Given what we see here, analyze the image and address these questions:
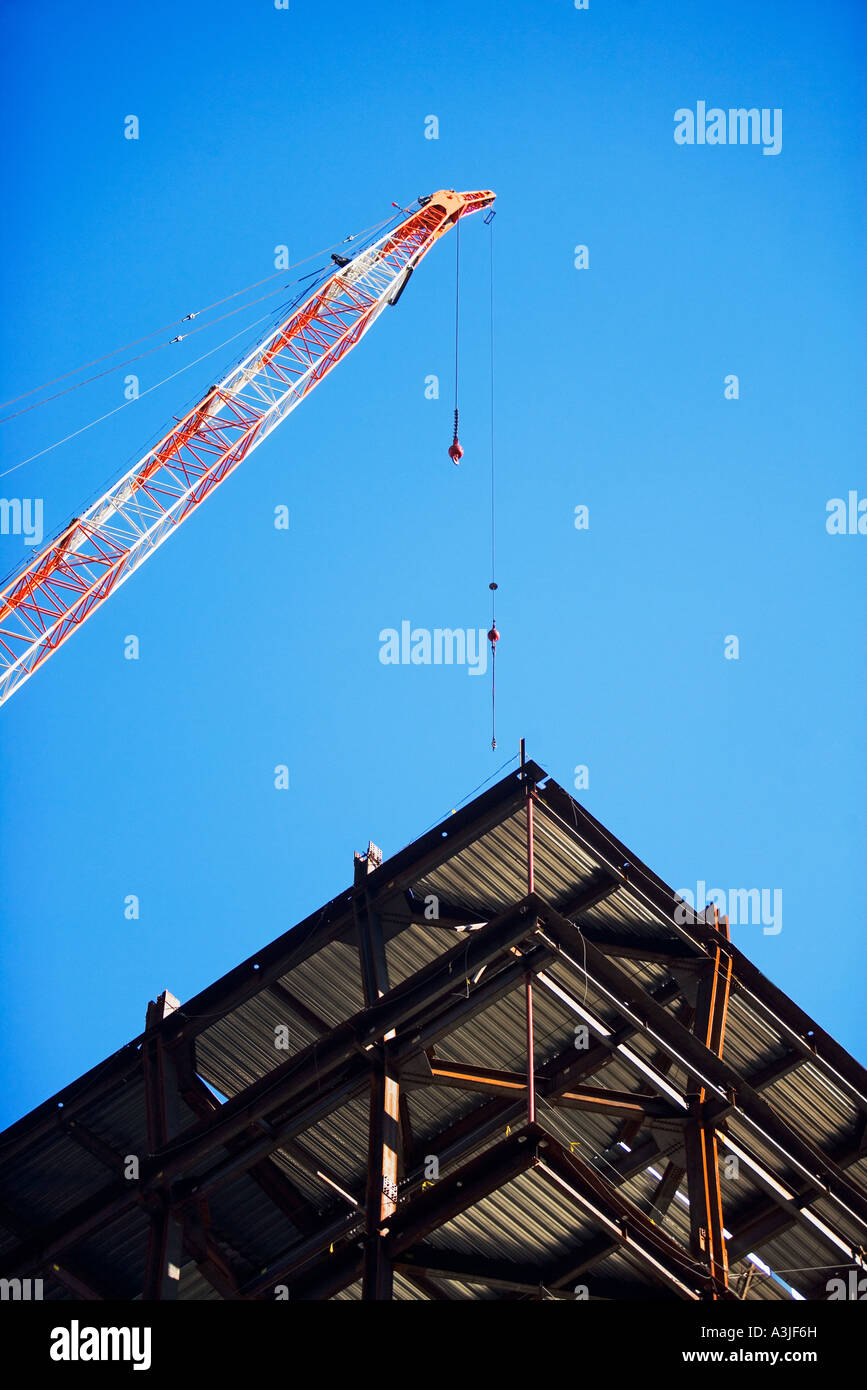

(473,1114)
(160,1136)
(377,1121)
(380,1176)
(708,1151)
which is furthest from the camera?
(473,1114)

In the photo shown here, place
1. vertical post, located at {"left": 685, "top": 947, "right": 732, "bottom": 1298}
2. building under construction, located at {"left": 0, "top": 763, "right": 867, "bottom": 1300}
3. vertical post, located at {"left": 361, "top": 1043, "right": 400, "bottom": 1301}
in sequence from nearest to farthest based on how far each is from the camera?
1. vertical post, located at {"left": 361, "top": 1043, "right": 400, "bottom": 1301}
2. building under construction, located at {"left": 0, "top": 763, "right": 867, "bottom": 1300}
3. vertical post, located at {"left": 685, "top": 947, "right": 732, "bottom": 1298}

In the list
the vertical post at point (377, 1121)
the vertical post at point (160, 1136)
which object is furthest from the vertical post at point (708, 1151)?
the vertical post at point (160, 1136)

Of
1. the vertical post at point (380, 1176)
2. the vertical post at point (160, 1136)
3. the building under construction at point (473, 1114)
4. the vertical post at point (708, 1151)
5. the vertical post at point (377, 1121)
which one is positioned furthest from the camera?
the vertical post at point (160, 1136)

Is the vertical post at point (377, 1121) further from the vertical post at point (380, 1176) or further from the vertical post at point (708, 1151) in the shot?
the vertical post at point (708, 1151)

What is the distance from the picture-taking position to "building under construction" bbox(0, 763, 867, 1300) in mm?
32000

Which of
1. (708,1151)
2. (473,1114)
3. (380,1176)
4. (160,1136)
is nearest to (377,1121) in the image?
(380,1176)

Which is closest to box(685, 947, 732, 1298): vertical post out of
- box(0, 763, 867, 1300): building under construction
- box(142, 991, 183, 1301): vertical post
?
box(0, 763, 867, 1300): building under construction

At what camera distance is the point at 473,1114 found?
3803 centimetres

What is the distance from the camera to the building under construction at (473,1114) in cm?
3200

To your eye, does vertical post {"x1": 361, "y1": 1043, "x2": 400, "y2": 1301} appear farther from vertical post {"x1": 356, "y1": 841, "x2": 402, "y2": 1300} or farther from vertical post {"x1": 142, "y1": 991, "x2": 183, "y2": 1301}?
vertical post {"x1": 142, "y1": 991, "x2": 183, "y2": 1301}

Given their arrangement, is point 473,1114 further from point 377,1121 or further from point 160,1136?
point 160,1136

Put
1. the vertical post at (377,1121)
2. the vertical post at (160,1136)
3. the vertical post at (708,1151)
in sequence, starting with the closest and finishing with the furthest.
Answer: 1. the vertical post at (377,1121)
2. the vertical post at (708,1151)
3. the vertical post at (160,1136)

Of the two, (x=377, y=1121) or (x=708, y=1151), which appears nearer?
(x=377, y=1121)
